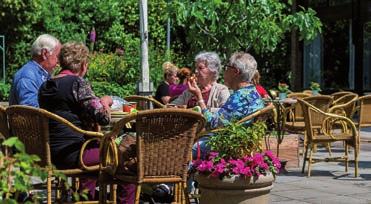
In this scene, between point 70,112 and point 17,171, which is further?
point 70,112

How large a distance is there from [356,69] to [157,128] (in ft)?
46.9

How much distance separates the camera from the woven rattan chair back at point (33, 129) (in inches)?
182

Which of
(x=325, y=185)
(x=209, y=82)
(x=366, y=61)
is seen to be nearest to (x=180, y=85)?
(x=325, y=185)

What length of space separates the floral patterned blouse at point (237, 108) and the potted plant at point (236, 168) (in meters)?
0.54

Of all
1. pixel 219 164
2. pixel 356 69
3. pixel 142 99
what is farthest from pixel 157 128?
pixel 356 69

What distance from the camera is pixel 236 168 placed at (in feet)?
14.8

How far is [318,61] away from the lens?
1972 centimetres

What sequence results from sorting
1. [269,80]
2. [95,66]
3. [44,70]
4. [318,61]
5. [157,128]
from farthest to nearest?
[269,80] → [318,61] → [95,66] → [44,70] → [157,128]

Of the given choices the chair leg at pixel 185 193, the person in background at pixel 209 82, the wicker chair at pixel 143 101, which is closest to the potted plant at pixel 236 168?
the chair leg at pixel 185 193

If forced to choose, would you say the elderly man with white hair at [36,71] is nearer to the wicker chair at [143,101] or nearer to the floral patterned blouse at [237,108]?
the floral patterned blouse at [237,108]

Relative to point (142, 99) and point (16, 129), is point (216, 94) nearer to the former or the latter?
point (142, 99)

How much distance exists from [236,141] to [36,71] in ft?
6.43

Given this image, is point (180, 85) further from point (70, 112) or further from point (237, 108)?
point (70, 112)

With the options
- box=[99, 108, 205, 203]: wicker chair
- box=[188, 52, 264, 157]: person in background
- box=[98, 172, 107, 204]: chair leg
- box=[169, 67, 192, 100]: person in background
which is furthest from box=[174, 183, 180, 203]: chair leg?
box=[169, 67, 192, 100]: person in background
